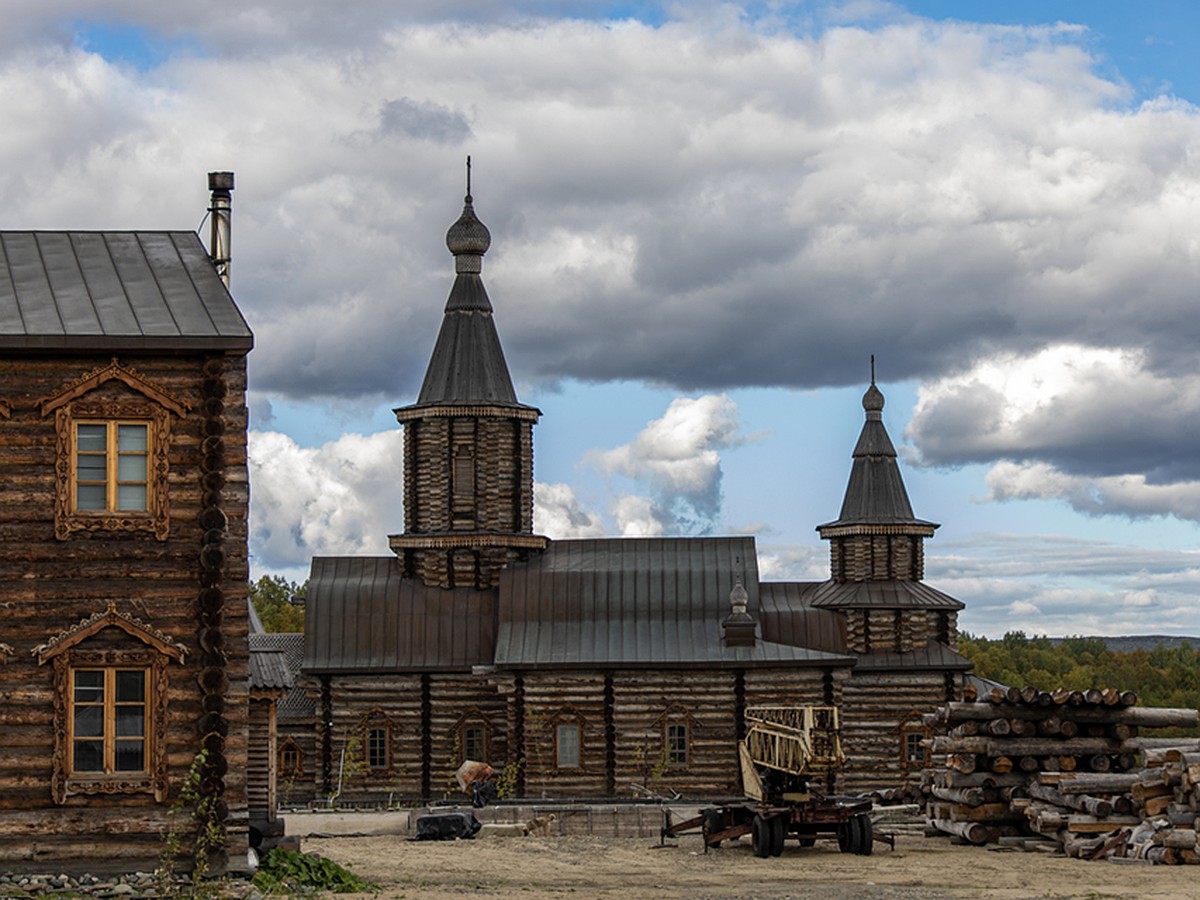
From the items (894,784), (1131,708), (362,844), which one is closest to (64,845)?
(362,844)

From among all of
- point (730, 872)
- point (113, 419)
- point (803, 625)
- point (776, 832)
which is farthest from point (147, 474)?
point (803, 625)

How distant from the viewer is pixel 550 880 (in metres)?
24.5

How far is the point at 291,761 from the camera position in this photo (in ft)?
150

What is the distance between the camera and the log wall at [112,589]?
21766 millimetres

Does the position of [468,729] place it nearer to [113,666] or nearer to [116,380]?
[113,666]

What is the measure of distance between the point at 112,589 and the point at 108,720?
1.56 m

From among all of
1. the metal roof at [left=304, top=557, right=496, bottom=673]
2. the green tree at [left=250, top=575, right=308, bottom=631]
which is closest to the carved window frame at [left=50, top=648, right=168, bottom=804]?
the metal roof at [left=304, top=557, right=496, bottom=673]

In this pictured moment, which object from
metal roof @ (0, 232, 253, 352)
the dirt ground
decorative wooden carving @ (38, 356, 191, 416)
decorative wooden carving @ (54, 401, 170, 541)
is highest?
metal roof @ (0, 232, 253, 352)

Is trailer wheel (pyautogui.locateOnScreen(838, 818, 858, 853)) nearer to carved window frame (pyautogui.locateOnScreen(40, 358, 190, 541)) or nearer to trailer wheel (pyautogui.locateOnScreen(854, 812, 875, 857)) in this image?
trailer wheel (pyautogui.locateOnScreen(854, 812, 875, 857))

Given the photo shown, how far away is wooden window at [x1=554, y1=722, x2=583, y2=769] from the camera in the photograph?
44281 millimetres

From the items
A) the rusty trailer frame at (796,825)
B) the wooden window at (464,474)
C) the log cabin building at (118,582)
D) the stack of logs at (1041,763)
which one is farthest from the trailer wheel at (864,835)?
the wooden window at (464,474)

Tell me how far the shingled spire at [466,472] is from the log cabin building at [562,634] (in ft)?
0.17

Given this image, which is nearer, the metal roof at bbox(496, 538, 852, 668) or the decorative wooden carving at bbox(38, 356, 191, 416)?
the decorative wooden carving at bbox(38, 356, 191, 416)

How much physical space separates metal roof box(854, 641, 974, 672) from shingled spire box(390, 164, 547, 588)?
885 cm
